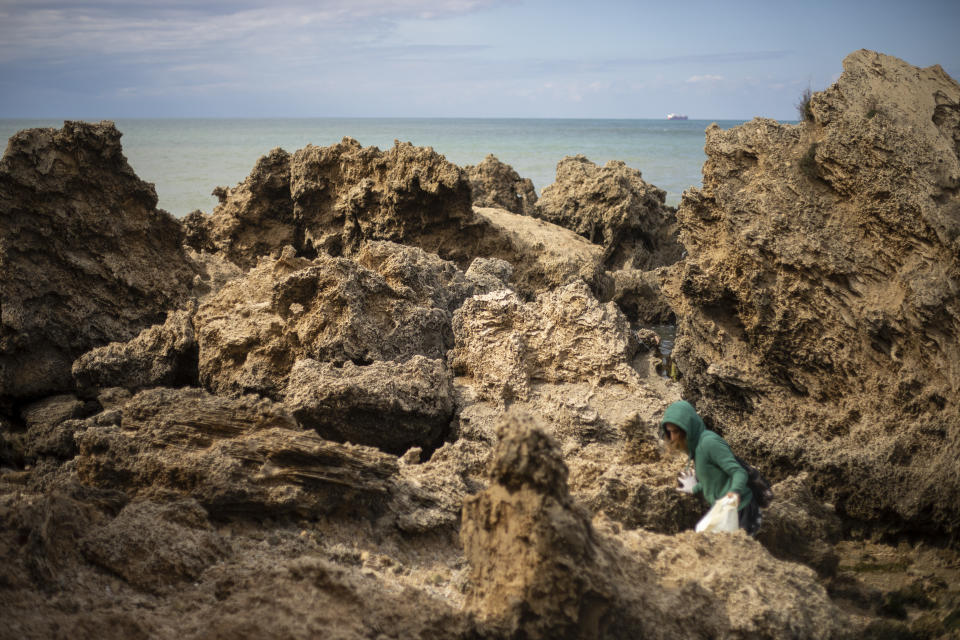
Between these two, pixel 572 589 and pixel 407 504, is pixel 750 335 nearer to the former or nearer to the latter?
pixel 407 504

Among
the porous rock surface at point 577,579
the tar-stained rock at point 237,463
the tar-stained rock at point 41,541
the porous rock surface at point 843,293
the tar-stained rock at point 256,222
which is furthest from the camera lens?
the tar-stained rock at point 256,222

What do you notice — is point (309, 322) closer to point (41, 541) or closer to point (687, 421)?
point (41, 541)

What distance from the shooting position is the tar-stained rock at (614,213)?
14914 millimetres

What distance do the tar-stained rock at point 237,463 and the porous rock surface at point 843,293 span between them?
11.2 feet

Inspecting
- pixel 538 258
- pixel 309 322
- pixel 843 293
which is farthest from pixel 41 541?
pixel 538 258

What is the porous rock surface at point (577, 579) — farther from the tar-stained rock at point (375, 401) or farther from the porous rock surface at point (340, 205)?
the porous rock surface at point (340, 205)

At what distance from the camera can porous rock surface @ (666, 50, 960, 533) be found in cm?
538

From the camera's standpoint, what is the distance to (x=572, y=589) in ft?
10.3

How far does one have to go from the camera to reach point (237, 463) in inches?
171

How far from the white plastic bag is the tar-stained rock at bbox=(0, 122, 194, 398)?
5939mm

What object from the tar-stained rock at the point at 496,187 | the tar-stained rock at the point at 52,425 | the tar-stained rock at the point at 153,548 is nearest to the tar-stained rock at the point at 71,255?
the tar-stained rock at the point at 52,425

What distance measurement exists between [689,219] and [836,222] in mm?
1328

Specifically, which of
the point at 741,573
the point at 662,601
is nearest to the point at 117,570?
the point at 662,601

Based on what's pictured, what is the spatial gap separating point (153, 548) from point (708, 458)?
3060 mm
